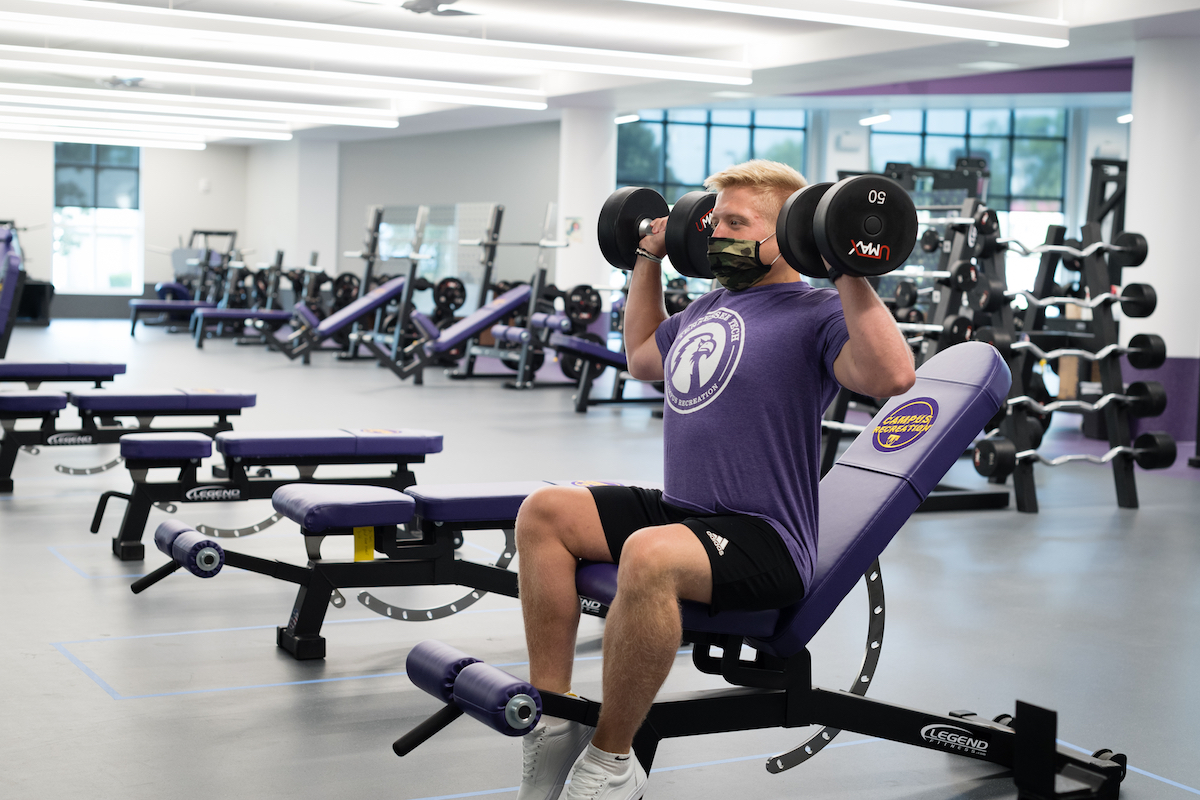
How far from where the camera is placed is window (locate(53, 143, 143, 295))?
60.1 feet

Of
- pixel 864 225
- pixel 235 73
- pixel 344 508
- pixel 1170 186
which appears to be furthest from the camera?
pixel 235 73

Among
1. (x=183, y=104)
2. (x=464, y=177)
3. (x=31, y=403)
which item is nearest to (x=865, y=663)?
(x=31, y=403)

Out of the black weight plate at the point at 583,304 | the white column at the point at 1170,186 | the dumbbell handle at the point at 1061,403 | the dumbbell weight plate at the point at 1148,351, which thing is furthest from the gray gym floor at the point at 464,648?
the black weight plate at the point at 583,304

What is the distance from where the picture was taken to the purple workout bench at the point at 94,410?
4.71 meters

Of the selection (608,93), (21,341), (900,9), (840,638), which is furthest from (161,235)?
(840,638)

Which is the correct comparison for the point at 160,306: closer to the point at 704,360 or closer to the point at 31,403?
the point at 31,403

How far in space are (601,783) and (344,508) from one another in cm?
117

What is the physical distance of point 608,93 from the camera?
1112cm

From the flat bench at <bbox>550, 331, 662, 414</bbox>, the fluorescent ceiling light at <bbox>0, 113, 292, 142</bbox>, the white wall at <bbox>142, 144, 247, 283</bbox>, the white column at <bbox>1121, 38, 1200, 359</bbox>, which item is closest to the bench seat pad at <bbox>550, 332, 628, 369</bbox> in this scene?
the flat bench at <bbox>550, 331, 662, 414</bbox>

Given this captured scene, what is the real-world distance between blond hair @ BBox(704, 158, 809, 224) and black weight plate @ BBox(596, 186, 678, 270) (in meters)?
0.25

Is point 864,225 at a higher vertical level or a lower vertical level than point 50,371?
higher

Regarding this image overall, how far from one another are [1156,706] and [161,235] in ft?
61.0

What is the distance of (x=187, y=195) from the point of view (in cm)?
1914

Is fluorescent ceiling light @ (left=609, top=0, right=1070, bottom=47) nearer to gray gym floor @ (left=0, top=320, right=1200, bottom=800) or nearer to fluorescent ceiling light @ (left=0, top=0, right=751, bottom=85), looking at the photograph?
fluorescent ceiling light @ (left=0, top=0, right=751, bottom=85)
